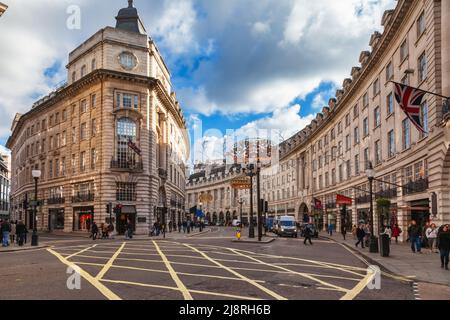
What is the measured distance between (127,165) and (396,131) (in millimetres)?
29857

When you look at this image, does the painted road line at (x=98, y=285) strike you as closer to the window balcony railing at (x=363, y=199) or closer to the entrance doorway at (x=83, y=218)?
the window balcony railing at (x=363, y=199)

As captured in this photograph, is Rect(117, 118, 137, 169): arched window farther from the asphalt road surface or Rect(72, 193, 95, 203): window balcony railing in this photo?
the asphalt road surface

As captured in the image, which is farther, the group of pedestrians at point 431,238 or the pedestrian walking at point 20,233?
the pedestrian walking at point 20,233

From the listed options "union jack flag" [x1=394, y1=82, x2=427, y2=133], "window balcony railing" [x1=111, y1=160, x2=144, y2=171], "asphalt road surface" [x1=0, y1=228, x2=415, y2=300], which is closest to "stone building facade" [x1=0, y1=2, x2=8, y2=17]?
"asphalt road surface" [x1=0, y1=228, x2=415, y2=300]

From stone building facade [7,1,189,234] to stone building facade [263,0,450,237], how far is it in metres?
23.4

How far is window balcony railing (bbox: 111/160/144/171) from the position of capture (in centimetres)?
5231

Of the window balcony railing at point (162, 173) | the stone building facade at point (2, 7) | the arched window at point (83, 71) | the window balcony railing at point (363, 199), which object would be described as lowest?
the window balcony railing at point (363, 199)

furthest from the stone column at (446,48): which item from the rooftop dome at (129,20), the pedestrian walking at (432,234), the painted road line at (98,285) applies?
the rooftop dome at (129,20)

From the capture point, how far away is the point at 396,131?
37.4 m

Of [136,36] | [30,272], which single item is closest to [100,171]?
[136,36]

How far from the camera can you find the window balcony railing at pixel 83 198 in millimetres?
53594

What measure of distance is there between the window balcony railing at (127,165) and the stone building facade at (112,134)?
0.11m
